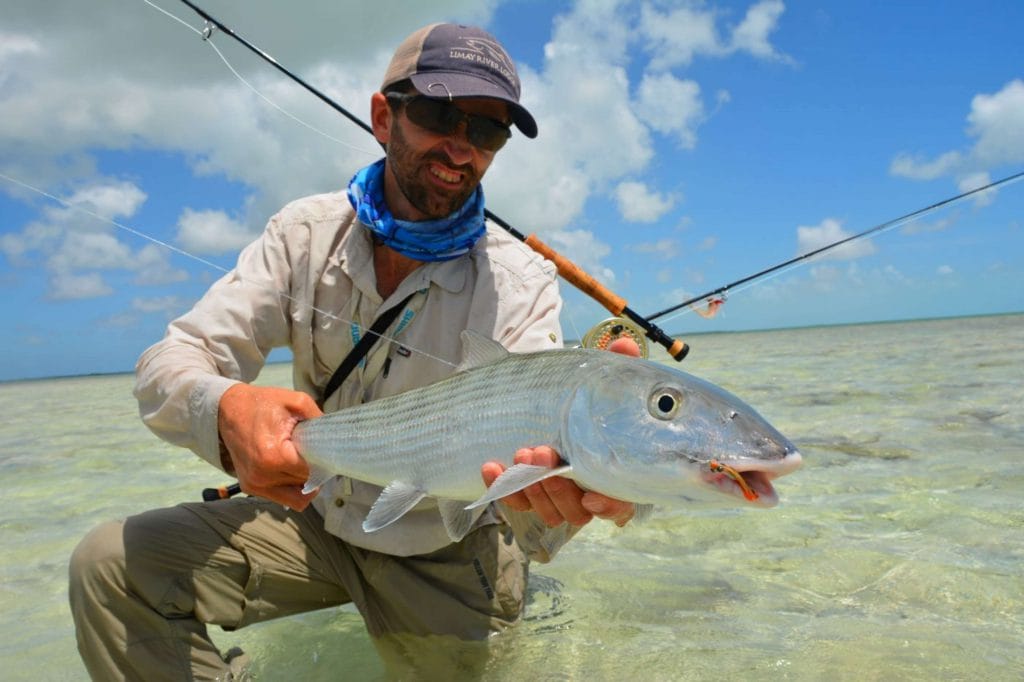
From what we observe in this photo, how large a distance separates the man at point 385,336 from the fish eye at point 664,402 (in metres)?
1.11

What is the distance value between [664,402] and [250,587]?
1.98 m

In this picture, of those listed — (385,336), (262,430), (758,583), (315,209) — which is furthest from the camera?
(758,583)

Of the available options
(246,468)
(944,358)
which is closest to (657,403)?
(246,468)

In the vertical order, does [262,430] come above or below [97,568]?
above

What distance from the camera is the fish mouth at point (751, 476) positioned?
1.71 meters

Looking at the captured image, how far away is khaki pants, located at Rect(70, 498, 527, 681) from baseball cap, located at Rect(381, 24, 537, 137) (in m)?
1.84

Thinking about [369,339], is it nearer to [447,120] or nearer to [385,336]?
[385,336]

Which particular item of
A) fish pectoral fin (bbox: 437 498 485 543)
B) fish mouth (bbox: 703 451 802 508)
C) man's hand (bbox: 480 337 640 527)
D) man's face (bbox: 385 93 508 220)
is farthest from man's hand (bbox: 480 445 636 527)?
man's face (bbox: 385 93 508 220)

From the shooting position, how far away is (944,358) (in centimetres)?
1516

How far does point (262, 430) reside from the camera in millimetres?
2445

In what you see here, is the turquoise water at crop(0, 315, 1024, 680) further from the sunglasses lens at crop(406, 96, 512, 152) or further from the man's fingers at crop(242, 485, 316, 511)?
the sunglasses lens at crop(406, 96, 512, 152)

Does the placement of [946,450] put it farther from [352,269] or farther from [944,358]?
[944,358]

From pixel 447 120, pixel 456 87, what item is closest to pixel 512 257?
pixel 447 120

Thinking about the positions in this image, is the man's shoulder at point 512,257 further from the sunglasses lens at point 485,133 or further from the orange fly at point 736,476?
the orange fly at point 736,476
